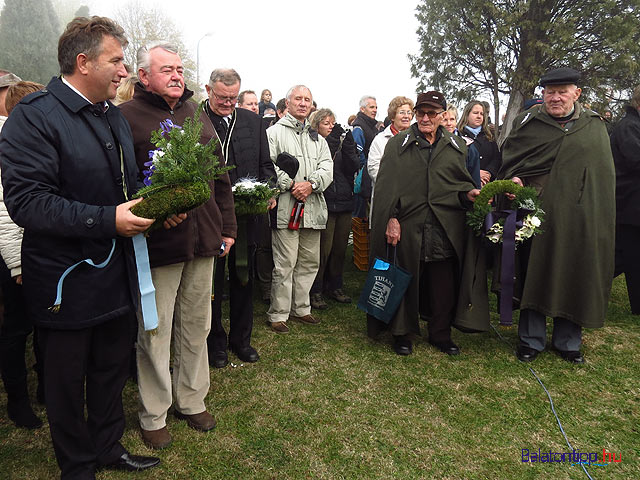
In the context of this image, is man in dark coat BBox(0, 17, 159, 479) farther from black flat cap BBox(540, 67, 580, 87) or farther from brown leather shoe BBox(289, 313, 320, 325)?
black flat cap BBox(540, 67, 580, 87)

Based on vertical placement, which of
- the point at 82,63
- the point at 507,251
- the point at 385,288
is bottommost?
the point at 385,288

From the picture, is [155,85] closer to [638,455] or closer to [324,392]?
[324,392]

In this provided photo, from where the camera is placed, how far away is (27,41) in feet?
118

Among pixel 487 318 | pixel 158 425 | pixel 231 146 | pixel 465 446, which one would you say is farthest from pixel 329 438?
pixel 231 146

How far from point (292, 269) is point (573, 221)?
2748 mm

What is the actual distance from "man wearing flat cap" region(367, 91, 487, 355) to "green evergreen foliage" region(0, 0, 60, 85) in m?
38.0

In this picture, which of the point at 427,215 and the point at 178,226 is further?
the point at 427,215

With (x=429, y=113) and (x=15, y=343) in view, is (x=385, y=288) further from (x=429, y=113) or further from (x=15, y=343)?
(x=15, y=343)

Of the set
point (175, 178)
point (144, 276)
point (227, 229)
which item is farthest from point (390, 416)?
point (175, 178)

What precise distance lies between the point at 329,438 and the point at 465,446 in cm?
90

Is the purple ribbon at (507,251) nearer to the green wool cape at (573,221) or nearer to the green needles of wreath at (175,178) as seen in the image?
the green wool cape at (573,221)

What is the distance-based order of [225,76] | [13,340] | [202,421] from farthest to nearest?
[225,76], [202,421], [13,340]

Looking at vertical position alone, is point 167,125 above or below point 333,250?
above

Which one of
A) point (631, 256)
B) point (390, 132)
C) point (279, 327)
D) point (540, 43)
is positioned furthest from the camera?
point (540, 43)
